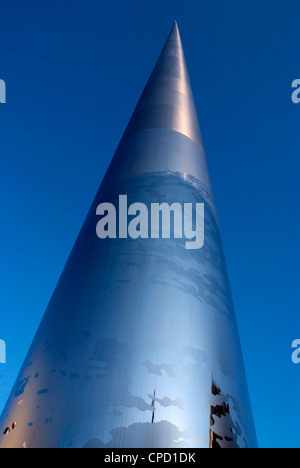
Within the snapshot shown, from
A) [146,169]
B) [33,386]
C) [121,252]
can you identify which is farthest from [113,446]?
[146,169]

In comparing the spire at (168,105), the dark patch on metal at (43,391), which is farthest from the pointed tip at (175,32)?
the dark patch on metal at (43,391)

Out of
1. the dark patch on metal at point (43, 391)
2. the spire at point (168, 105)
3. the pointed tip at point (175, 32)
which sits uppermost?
the pointed tip at point (175, 32)

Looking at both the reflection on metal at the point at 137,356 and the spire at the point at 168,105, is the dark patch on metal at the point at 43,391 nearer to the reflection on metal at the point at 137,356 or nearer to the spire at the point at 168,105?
the reflection on metal at the point at 137,356

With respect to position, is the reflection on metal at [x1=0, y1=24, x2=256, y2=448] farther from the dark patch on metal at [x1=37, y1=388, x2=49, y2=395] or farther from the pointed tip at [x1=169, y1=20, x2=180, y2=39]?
the pointed tip at [x1=169, y1=20, x2=180, y2=39]

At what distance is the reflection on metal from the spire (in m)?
1.29

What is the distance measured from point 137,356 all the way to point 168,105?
3.02 m

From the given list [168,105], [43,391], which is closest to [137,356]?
[43,391]

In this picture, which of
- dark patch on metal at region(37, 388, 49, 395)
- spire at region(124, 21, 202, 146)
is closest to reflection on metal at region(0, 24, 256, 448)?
dark patch on metal at region(37, 388, 49, 395)

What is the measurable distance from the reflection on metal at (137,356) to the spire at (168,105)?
1.29m

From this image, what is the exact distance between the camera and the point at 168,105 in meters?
3.78

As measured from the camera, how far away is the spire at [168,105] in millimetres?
3484

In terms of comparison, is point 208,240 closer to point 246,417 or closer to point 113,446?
point 246,417

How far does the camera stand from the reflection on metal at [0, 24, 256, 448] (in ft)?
4.28
